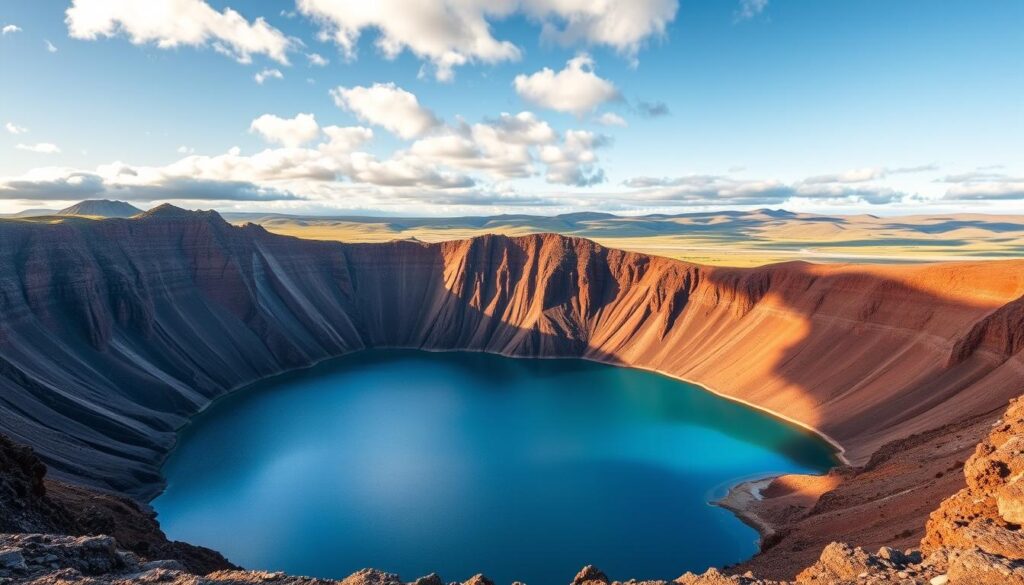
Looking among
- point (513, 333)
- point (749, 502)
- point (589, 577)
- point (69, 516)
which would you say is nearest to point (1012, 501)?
point (589, 577)

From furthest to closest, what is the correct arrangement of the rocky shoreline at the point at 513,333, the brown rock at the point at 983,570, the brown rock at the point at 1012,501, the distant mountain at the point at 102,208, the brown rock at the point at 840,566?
the distant mountain at the point at 102,208, the rocky shoreline at the point at 513,333, the brown rock at the point at 1012,501, the brown rock at the point at 840,566, the brown rock at the point at 983,570

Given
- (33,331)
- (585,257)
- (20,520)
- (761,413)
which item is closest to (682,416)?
(761,413)

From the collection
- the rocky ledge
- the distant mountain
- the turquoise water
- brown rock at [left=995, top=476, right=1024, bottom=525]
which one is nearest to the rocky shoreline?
the turquoise water

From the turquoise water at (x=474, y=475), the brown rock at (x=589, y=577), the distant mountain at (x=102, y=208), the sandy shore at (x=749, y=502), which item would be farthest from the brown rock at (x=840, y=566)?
the distant mountain at (x=102, y=208)

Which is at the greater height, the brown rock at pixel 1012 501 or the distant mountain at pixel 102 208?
the distant mountain at pixel 102 208

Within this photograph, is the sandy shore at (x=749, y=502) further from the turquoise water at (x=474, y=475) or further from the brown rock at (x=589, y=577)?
the brown rock at (x=589, y=577)

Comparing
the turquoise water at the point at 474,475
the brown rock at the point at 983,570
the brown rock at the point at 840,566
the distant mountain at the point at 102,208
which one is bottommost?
the turquoise water at the point at 474,475

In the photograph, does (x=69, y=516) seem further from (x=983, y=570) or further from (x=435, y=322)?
(x=435, y=322)

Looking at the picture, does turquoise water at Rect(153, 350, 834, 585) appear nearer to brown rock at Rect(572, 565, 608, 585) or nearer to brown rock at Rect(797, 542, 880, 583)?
brown rock at Rect(572, 565, 608, 585)
